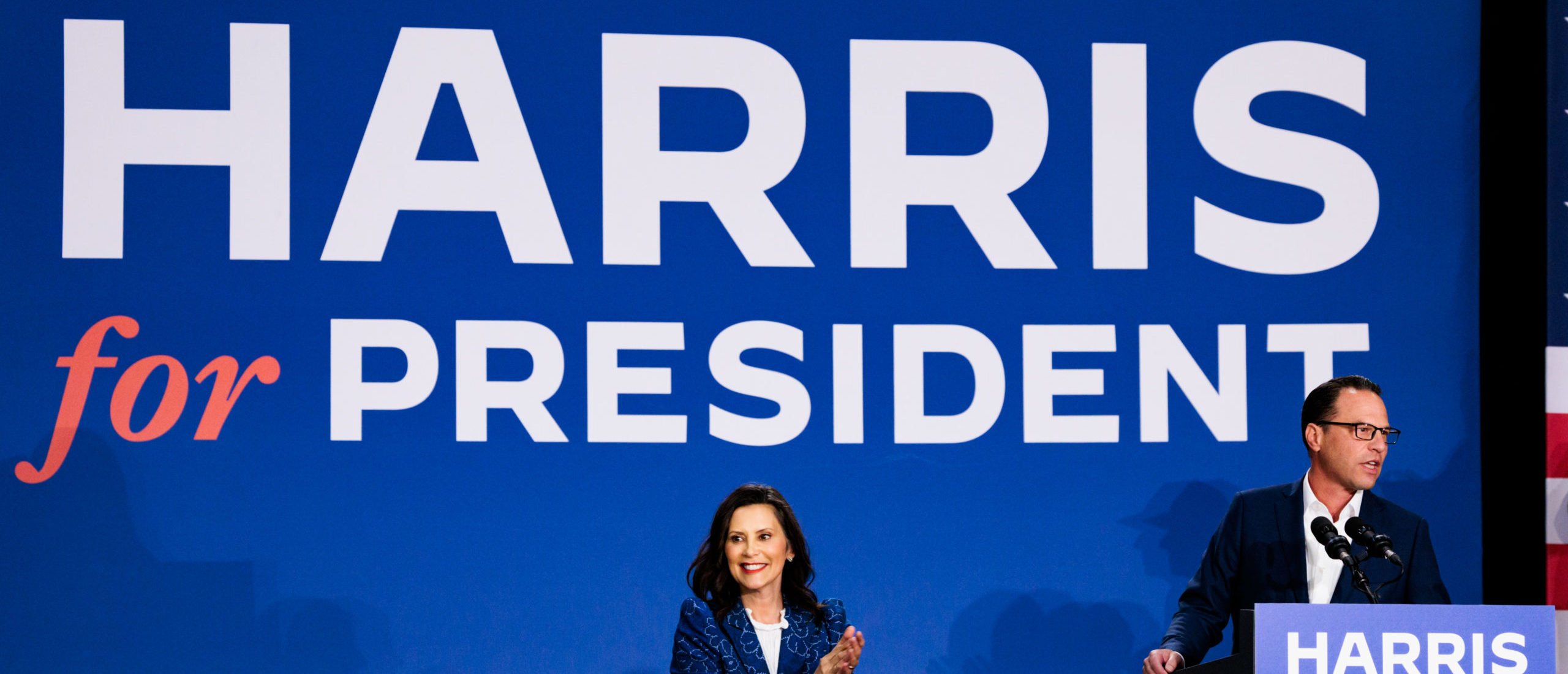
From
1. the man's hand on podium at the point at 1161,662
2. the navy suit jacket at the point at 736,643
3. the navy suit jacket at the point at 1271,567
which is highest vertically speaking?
the navy suit jacket at the point at 1271,567

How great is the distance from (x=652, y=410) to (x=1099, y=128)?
5.14ft

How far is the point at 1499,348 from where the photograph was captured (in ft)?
13.8

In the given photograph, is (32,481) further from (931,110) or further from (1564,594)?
(1564,594)

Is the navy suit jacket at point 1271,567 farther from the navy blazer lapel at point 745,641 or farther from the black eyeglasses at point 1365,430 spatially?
the navy blazer lapel at point 745,641

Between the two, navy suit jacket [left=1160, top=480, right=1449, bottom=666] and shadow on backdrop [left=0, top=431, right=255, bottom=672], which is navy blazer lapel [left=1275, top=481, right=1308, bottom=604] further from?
shadow on backdrop [left=0, top=431, right=255, bottom=672]

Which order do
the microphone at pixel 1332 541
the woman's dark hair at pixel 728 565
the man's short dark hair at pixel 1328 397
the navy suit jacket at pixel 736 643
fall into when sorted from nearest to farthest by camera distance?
the microphone at pixel 1332 541, the navy suit jacket at pixel 736 643, the woman's dark hair at pixel 728 565, the man's short dark hair at pixel 1328 397

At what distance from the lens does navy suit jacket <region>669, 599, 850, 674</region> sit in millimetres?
3131

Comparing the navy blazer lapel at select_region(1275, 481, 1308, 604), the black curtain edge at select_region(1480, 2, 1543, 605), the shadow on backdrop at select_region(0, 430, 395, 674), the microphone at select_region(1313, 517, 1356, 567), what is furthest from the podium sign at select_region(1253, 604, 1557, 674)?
the shadow on backdrop at select_region(0, 430, 395, 674)

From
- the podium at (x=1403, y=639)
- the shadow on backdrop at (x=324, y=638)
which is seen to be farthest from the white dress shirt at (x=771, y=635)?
the shadow on backdrop at (x=324, y=638)

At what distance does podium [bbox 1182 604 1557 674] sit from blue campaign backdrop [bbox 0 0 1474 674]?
1730 millimetres

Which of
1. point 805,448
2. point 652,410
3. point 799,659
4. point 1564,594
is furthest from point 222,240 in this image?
point 1564,594

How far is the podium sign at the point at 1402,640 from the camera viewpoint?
2367 mm

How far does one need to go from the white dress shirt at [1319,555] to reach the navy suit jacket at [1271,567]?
A: 2 centimetres

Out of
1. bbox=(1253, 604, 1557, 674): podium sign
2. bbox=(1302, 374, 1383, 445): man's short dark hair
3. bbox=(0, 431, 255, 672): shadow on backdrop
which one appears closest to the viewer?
bbox=(1253, 604, 1557, 674): podium sign
